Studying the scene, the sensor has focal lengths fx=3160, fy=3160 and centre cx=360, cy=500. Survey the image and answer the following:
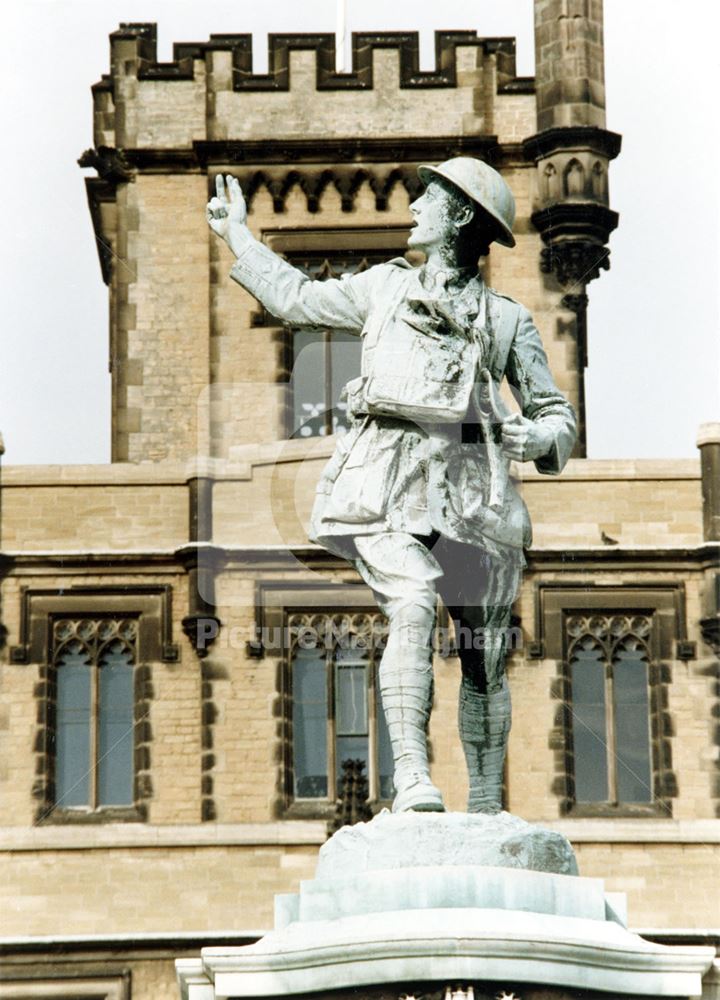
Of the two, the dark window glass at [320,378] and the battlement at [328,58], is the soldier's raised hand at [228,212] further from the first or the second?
the battlement at [328,58]

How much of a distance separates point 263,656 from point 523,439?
30.0 meters

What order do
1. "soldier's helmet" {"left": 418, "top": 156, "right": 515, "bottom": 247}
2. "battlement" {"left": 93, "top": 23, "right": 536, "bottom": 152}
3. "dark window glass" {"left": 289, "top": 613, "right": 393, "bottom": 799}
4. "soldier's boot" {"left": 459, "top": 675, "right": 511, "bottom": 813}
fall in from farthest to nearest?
"battlement" {"left": 93, "top": 23, "right": 536, "bottom": 152} → "dark window glass" {"left": 289, "top": 613, "right": 393, "bottom": 799} → "soldier's helmet" {"left": 418, "top": 156, "right": 515, "bottom": 247} → "soldier's boot" {"left": 459, "top": 675, "right": 511, "bottom": 813}

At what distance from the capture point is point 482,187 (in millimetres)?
11367

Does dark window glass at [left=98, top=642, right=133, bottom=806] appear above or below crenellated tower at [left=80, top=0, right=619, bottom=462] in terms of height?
below

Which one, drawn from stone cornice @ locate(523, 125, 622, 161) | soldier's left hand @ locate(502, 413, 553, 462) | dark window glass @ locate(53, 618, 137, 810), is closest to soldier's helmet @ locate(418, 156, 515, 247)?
soldier's left hand @ locate(502, 413, 553, 462)

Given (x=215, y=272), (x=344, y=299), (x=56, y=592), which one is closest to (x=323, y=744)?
(x=56, y=592)

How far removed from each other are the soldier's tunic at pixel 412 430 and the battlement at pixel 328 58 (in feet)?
113

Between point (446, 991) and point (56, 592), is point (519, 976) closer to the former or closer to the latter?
point (446, 991)

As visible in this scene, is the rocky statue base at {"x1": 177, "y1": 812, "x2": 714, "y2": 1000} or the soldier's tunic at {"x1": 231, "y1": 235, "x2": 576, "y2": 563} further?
the soldier's tunic at {"x1": 231, "y1": 235, "x2": 576, "y2": 563}

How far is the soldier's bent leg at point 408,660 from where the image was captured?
10.7 meters

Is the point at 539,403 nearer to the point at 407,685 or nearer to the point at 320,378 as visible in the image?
the point at 407,685

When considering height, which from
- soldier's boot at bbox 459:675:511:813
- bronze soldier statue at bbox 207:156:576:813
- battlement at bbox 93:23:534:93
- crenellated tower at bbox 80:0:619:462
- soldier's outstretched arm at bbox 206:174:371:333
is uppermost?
battlement at bbox 93:23:534:93

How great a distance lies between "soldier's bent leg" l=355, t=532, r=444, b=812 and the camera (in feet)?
35.1

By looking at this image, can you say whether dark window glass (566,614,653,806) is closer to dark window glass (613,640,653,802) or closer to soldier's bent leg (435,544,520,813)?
dark window glass (613,640,653,802)
